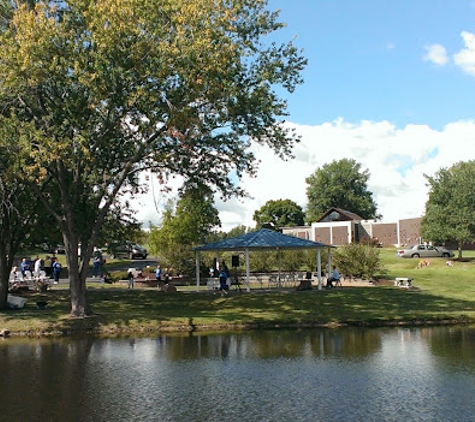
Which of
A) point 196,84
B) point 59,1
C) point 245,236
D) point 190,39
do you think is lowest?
point 245,236

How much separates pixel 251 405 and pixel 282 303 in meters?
17.0

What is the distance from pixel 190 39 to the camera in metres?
22.1

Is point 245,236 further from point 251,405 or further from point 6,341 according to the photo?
point 251,405

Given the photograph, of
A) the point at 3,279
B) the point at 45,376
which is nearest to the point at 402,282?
the point at 3,279

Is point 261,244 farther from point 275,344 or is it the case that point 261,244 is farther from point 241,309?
point 275,344

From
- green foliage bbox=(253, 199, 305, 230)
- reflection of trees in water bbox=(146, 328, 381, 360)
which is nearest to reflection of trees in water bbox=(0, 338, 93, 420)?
reflection of trees in water bbox=(146, 328, 381, 360)

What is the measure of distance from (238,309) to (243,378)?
1328 centimetres

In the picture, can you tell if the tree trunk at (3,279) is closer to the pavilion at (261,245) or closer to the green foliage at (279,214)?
the pavilion at (261,245)

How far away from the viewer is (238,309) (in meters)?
28.2

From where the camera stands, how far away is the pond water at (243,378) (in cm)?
1180

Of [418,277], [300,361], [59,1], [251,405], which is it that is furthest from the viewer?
[418,277]

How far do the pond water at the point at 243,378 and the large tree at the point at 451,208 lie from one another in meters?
38.2

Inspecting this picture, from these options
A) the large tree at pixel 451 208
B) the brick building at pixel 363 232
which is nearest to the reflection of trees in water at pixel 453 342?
the large tree at pixel 451 208

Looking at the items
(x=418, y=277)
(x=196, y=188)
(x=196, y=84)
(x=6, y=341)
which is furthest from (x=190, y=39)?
(x=418, y=277)
